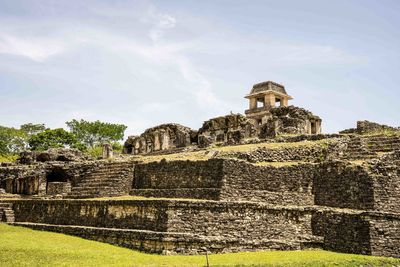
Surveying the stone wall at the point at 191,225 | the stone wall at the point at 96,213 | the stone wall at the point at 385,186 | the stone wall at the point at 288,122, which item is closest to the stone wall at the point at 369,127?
the stone wall at the point at 288,122

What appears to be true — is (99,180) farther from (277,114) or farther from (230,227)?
(277,114)

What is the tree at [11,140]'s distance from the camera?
2178 inches

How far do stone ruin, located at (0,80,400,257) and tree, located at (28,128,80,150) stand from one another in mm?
31901

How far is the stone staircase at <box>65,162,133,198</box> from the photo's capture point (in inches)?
766

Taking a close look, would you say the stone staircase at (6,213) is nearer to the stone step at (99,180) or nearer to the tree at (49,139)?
the stone step at (99,180)

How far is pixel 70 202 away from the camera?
1791 cm

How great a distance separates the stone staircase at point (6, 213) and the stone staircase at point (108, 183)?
7.82 feet

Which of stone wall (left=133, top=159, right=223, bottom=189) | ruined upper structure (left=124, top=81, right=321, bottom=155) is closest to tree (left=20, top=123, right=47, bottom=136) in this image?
ruined upper structure (left=124, top=81, right=321, bottom=155)

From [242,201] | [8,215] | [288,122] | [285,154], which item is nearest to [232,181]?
[242,201]

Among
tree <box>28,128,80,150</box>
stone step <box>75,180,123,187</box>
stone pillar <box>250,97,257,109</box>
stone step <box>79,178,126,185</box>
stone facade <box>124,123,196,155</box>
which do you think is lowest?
stone step <box>75,180,123,187</box>

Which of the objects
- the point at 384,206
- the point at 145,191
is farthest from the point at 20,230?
the point at 384,206

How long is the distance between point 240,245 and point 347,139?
9.87 metres

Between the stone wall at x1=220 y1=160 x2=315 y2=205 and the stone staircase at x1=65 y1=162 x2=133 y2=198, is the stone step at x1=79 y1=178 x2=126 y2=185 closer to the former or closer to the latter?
the stone staircase at x1=65 y1=162 x2=133 y2=198

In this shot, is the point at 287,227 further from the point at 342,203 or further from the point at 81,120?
the point at 81,120
